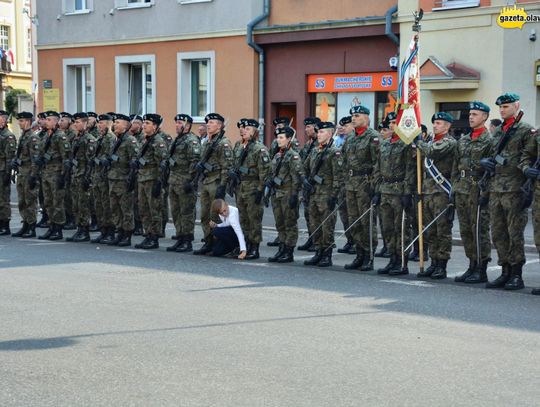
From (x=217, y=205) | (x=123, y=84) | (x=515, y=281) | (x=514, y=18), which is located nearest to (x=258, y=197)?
(x=217, y=205)

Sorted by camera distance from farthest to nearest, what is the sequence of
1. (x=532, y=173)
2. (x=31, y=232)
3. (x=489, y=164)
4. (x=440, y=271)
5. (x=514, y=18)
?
(x=514, y=18)
(x=31, y=232)
(x=440, y=271)
(x=489, y=164)
(x=532, y=173)

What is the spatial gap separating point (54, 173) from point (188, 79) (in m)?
11.9

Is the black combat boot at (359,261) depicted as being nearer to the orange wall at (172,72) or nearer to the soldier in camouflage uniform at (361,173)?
the soldier in camouflage uniform at (361,173)

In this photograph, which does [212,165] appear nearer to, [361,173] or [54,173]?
[361,173]

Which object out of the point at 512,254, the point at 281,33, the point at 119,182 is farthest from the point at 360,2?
the point at 512,254

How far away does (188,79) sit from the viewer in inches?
1062

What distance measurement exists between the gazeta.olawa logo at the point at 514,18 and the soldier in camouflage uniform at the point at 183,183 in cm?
818

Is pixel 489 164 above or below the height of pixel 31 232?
above

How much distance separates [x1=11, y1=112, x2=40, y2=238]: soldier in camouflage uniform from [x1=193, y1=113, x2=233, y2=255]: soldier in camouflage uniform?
3.45m

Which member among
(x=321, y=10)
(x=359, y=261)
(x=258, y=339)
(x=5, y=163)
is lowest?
(x=258, y=339)

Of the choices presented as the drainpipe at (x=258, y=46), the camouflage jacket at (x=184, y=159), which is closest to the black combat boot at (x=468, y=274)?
the camouflage jacket at (x=184, y=159)

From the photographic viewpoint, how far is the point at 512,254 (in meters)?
10.6

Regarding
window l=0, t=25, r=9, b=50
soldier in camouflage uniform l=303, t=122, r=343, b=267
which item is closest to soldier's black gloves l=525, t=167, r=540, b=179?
soldier in camouflage uniform l=303, t=122, r=343, b=267

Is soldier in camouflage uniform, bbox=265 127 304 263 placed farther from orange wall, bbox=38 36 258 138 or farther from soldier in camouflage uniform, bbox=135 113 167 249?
orange wall, bbox=38 36 258 138
